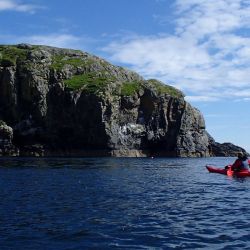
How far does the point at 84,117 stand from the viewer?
577 feet

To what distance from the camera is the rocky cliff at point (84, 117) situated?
17200cm

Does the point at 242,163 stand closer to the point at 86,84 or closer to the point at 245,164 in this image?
the point at 245,164

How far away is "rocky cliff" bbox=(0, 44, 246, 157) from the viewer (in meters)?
172

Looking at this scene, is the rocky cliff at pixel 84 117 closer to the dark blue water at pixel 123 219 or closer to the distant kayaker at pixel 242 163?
the distant kayaker at pixel 242 163

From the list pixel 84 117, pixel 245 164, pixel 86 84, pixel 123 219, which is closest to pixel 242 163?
pixel 245 164

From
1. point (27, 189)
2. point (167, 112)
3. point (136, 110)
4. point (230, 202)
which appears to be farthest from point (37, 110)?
point (230, 202)

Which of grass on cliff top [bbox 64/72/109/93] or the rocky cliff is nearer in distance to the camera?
the rocky cliff

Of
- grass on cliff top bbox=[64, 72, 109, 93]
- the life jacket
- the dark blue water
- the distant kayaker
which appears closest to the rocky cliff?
grass on cliff top bbox=[64, 72, 109, 93]

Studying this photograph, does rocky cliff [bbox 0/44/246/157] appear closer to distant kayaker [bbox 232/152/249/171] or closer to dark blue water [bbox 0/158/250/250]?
distant kayaker [bbox 232/152/249/171]

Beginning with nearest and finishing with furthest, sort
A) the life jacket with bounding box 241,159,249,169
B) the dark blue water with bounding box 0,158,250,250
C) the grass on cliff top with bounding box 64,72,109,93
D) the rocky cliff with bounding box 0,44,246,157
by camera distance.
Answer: the dark blue water with bounding box 0,158,250,250 < the life jacket with bounding box 241,159,249,169 < the rocky cliff with bounding box 0,44,246,157 < the grass on cliff top with bounding box 64,72,109,93

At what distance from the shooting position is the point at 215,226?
24953 millimetres

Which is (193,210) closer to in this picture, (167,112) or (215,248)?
(215,248)

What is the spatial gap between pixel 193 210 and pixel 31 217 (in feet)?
34.9

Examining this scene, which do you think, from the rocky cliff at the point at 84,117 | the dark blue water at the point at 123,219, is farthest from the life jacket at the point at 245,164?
the rocky cliff at the point at 84,117
